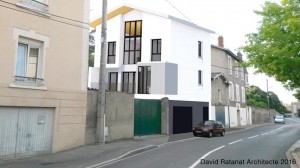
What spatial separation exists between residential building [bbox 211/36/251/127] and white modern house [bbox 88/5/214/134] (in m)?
3.56

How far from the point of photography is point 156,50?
28.3 m

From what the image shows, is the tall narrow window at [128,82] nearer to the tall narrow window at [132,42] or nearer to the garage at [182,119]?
the tall narrow window at [132,42]

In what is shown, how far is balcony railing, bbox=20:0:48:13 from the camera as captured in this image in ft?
42.0

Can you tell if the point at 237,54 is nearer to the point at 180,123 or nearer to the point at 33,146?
the point at 180,123

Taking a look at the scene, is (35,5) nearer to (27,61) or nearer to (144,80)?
(27,61)

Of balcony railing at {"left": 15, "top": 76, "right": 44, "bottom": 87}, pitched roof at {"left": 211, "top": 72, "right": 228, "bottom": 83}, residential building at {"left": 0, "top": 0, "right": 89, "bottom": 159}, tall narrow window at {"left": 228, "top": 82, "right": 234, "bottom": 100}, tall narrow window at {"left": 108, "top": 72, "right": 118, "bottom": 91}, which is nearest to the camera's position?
residential building at {"left": 0, "top": 0, "right": 89, "bottom": 159}

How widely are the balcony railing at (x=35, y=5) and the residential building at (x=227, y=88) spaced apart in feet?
77.9

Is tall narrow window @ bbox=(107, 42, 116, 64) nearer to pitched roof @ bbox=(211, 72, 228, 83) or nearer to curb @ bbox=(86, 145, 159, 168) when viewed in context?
pitched roof @ bbox=(211, 72, 228, 83)

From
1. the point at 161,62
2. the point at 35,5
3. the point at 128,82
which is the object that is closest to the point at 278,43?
the point at 35,5

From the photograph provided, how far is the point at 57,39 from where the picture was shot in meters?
14.1

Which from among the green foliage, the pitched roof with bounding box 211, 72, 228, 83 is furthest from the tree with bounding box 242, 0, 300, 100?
the green foliage

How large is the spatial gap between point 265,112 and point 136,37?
4044 centimetres

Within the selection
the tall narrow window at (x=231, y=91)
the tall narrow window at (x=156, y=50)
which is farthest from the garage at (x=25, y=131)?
the tall narrow window at (x=231, y=91)

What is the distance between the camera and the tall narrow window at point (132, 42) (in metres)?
29.5
